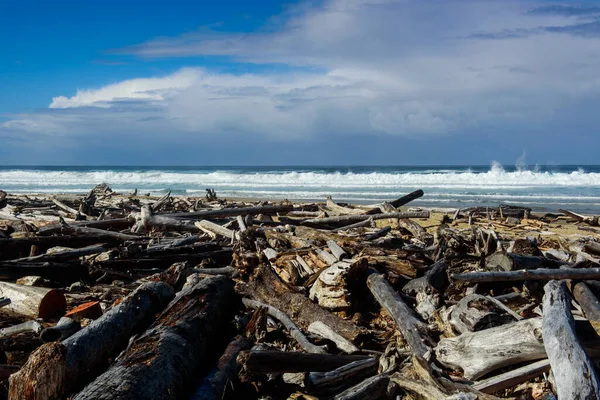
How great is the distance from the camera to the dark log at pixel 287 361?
3764 mm

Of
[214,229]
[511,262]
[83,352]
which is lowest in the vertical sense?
[83,352]

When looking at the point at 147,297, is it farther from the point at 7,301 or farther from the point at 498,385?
the point at 498,385

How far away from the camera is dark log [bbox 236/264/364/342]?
5.04 meters

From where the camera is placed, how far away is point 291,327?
4.97 meters

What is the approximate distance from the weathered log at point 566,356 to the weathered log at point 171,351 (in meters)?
2.55

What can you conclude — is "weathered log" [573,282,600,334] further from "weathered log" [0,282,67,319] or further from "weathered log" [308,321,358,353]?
"weathered log" [0,282,67,319]

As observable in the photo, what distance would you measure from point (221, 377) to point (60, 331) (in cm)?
164

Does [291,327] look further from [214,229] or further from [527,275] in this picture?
[214,229]

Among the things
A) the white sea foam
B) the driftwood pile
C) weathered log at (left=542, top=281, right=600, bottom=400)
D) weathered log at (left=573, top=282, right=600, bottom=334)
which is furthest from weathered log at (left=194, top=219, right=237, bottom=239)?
the white sea foam

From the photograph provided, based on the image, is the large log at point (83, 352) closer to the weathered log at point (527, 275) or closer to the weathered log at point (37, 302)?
the weathered log at point (37, 302)

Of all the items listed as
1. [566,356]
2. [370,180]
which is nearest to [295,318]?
[566,356]

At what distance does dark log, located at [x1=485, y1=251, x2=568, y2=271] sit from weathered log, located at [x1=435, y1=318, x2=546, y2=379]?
6.44 feet

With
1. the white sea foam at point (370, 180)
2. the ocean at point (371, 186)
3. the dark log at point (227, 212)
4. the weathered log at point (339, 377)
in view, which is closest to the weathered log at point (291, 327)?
the weathered log at point (339, 377)

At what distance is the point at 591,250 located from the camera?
323 inches
